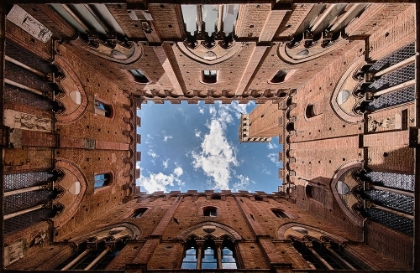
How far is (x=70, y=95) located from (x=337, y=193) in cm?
1585

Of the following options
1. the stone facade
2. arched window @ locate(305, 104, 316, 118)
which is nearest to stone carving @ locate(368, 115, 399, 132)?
the stone facade

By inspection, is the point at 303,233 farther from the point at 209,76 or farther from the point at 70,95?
the point at 70,95

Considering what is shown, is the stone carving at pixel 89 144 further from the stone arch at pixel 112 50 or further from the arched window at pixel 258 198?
the arched window at pixel 258 198

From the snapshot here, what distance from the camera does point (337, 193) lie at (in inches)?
487

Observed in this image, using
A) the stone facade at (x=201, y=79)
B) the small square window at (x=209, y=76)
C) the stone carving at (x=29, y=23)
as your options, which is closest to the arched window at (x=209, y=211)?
the stone facade at (x=201, y=79)

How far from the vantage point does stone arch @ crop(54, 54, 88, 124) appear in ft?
35.2

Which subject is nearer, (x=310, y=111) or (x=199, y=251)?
(x=199, y=251)

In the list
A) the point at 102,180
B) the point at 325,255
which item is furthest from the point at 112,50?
the point at 325,255

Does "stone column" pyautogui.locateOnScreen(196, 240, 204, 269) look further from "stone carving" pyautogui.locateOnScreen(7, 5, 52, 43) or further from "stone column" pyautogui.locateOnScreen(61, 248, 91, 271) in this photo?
"stone carving" pyautogui.locateOnScreen(7, 5, 52, 43)

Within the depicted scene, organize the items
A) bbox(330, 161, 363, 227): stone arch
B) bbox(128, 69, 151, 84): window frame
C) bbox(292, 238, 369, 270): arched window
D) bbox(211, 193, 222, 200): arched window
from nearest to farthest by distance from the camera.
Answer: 1. bbox(292, 238, 369, 270): arched window
2. bbox(330, 161, 363, 227): stone arch
3. bbox(128, 69, 151, 84): window frame
4. bbox(211, 193, 222, 200): arched window

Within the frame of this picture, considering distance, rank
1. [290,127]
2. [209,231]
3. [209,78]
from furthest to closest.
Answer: [290,127] < [209,78] < [209,231]

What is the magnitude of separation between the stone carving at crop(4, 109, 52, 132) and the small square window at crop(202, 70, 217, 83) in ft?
32.2

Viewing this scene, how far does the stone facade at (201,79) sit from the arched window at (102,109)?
8 cm

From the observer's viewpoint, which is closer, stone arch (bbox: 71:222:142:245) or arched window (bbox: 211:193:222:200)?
stone arch (bbox: 71:222:142:245)
